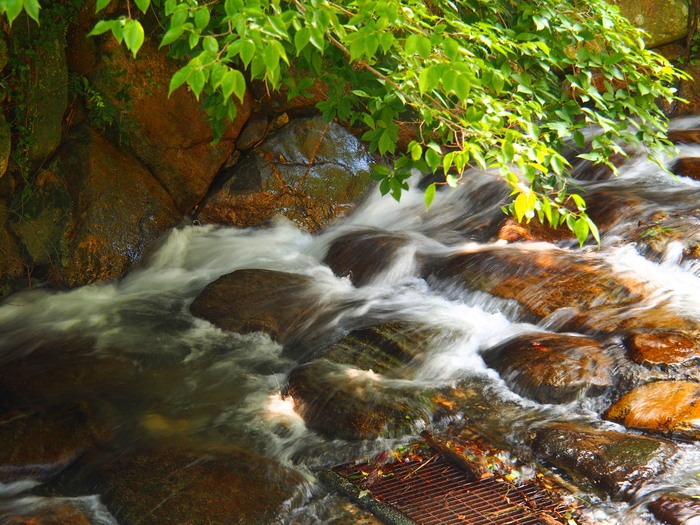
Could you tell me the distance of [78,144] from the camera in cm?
717

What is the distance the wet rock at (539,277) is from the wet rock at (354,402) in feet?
4.38

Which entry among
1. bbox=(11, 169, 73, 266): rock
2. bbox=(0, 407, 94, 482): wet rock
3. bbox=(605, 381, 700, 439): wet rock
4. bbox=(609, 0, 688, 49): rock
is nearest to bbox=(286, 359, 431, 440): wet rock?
bbox=(605, 381, 700, 439): wet rock

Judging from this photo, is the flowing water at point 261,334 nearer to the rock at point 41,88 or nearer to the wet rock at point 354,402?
the wet rock at point 354,402

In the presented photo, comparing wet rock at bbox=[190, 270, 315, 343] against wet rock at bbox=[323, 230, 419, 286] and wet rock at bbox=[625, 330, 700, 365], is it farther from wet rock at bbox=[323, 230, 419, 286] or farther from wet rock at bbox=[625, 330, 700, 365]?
wet rock at bbox=[625, 330, 700, 365]

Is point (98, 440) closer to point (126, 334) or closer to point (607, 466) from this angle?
point (126, 334)

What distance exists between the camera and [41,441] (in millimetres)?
4336

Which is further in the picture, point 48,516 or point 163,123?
point 163,123

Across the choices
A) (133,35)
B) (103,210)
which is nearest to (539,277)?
(133,35)

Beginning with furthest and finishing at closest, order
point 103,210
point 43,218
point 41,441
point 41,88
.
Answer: point 103,210, point 43,218, point 41,88, point 41,441

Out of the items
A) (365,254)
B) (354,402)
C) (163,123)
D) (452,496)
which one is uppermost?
(163,123)

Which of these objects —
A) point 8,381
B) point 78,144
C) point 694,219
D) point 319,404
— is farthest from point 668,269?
point 78,144

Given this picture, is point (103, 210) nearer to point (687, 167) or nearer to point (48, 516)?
point (48, 516)

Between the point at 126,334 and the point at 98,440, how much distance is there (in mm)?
1623

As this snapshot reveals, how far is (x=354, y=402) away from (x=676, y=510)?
5.81 ft
